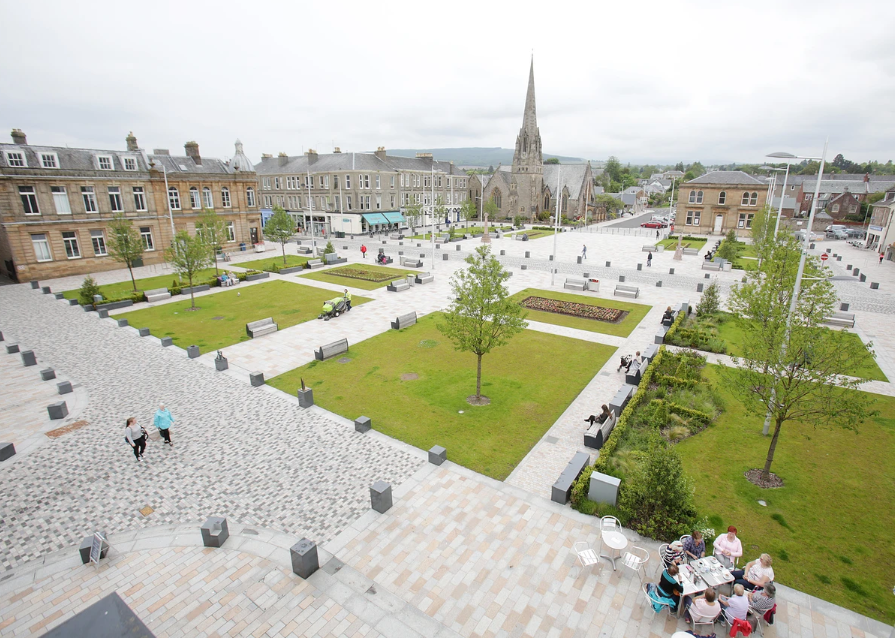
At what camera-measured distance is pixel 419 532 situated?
1030 cm

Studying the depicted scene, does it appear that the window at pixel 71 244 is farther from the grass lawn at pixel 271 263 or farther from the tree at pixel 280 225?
the tree at pixel 280 225

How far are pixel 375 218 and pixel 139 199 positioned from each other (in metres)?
29.1

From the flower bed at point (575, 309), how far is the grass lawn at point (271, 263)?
2298 cm

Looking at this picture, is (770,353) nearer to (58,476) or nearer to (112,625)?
(112,625)

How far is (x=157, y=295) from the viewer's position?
30.2 metres

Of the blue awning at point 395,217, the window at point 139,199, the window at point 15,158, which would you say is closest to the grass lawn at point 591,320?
the window at point 139,199

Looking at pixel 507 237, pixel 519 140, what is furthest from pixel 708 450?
pixel 519 140

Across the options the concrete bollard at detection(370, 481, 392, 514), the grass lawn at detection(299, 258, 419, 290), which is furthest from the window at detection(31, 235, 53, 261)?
the concrete bollard at detection(370, 481, 392, 514)

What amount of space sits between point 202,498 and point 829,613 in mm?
13833

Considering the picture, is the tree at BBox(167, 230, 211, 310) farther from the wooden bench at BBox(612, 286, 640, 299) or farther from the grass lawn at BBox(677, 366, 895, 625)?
the grass lawn at BBox(677, 366, 895, 625)

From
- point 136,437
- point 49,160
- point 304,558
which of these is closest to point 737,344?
point 304,558

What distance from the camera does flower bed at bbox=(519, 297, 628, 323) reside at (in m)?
25.9

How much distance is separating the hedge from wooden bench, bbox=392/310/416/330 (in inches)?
482

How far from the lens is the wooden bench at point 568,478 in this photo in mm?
11250
